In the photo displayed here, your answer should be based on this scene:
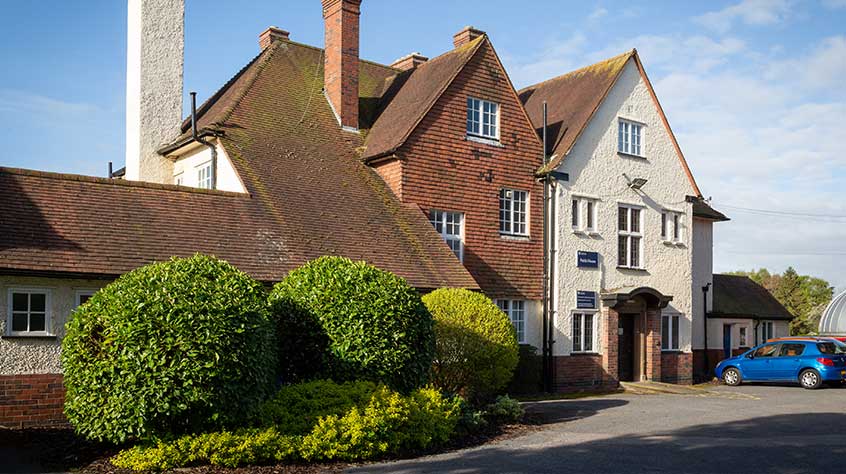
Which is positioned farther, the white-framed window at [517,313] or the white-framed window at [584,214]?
the white-framed window at [584,214]

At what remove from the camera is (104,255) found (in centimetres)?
1631

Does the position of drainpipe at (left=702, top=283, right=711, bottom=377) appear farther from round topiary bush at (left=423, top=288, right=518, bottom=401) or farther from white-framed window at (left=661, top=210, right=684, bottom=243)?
round topiary bush at (left=423, top=288, right=518, bottom=401)

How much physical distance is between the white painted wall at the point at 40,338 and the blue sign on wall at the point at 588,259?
567 inches

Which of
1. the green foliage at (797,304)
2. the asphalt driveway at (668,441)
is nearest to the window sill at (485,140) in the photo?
the asphalt driveway at (668,441)

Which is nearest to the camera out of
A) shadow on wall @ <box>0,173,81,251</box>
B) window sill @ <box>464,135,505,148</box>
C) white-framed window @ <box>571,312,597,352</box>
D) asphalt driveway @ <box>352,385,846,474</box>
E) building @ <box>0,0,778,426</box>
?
asphalt driveway @ <box>352,385,846,474</box>

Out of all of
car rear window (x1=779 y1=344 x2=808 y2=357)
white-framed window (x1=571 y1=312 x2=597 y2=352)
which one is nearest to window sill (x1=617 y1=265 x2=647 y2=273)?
white-framed window (x1=571 y1=312 x2=597 y2=352)

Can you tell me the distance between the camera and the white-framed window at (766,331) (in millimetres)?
35438

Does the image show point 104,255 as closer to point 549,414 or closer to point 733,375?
point 549,414

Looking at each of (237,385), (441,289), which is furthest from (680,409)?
(237,385)

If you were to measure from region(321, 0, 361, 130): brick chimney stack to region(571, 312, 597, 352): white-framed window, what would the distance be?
8.74 meters

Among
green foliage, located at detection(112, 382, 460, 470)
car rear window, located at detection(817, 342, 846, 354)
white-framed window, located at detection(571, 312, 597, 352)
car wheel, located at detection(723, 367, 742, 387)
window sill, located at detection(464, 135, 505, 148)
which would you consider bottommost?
car wheel, located at detection(723, 367, 742, 387)

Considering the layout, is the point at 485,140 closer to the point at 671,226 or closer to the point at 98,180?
the point at 671,226

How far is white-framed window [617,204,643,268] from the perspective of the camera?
89.5 ft

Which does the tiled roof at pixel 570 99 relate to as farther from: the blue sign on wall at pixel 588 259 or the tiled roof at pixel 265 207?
the tiled roof at pixel 265 207
